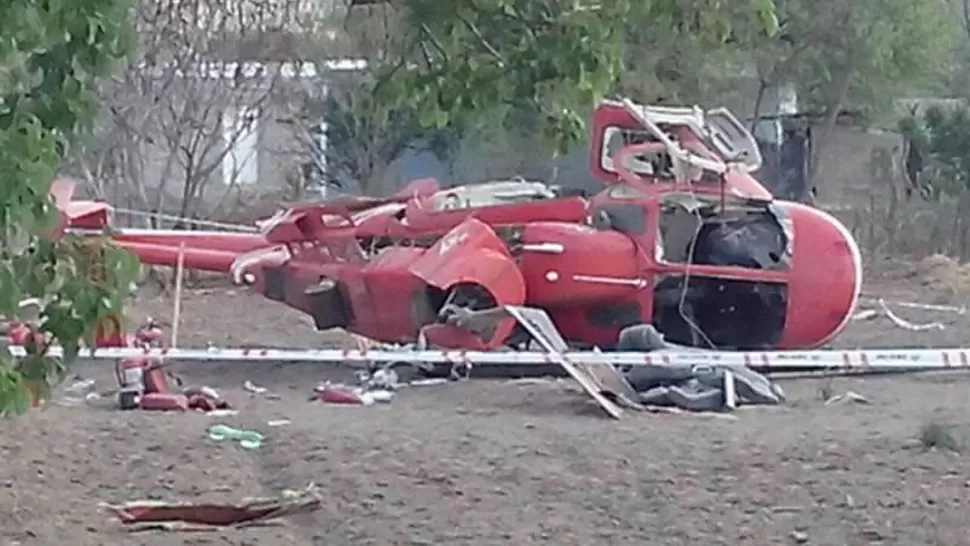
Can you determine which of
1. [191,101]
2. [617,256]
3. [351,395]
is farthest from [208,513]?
[191,101]

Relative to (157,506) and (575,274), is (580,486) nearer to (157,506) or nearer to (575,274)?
(157,506)

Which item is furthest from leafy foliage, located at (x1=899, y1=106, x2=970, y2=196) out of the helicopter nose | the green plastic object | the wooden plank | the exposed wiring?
the green plastic object

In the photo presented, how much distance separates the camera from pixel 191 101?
22203mm

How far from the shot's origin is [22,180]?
477 centimetres

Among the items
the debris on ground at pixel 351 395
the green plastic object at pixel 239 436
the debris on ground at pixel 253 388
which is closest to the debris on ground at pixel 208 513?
the green plastic object at pixel 239 436

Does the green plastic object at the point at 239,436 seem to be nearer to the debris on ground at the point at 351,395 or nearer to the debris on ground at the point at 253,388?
the debris on ground at the point at 351,395

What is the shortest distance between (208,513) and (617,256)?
554 cm

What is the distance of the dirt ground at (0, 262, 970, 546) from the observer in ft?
25.5

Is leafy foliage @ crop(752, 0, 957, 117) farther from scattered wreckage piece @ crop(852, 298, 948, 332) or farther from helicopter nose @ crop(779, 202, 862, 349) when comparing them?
helicopter nose @ crop(779, 202, 862, 349)

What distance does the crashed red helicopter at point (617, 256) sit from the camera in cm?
1307

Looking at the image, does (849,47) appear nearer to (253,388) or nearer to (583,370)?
(253,388)

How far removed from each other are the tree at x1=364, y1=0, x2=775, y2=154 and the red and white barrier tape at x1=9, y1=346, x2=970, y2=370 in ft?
14.8

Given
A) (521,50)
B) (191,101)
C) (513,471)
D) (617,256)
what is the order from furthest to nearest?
(191,101) → (617,256) → (513,471) → (521,50)

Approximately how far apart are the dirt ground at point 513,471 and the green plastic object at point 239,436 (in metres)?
0.08
